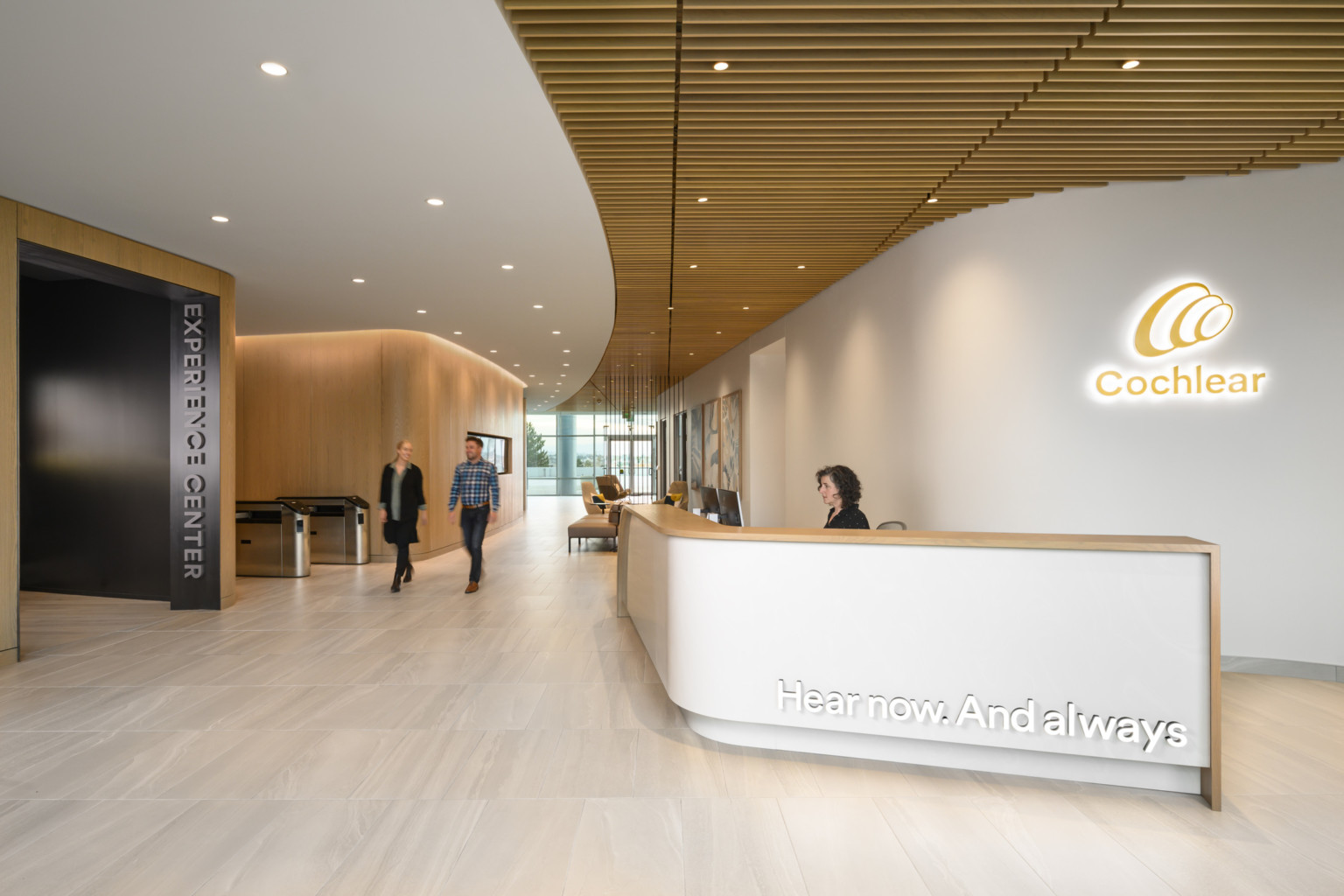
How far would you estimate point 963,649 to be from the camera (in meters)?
3.21

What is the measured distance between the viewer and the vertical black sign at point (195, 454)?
22.5 ft

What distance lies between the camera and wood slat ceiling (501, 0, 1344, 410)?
3172 millimetres

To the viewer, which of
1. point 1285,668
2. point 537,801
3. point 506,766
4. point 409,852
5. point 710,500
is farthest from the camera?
point 710,500

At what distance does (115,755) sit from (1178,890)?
14.8ft

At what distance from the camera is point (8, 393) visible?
512 cm

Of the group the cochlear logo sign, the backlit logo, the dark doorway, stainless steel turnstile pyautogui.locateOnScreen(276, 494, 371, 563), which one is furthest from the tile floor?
stainless steel turnstile pyautogui.locateOnScreen(276, 494, 371, 563)

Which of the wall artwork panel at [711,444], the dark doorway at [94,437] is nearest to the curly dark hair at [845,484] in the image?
the dark doorway at [94,437]

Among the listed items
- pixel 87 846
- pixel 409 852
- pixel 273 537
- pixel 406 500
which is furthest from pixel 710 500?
pixel 273 537

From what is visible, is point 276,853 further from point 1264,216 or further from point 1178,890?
point 1264,216

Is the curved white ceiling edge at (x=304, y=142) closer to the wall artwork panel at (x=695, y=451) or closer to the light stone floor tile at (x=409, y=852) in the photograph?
the light stone floor tile at (x=409, y=852)

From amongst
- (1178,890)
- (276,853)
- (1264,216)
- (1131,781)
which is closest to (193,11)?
(276,853)

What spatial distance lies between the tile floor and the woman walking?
122 inches

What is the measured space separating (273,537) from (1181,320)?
9567 millimetres

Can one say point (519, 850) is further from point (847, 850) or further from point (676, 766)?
point (847, 850)
